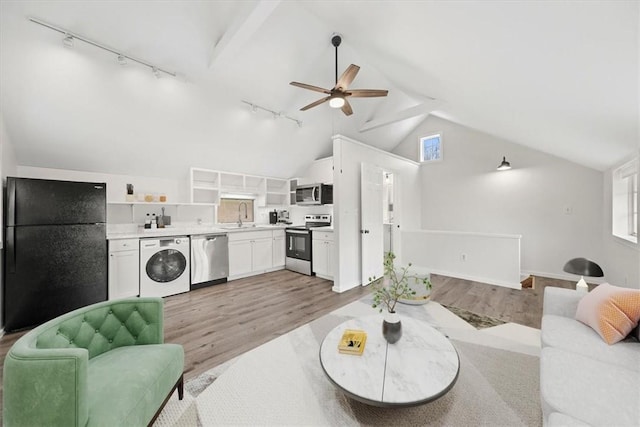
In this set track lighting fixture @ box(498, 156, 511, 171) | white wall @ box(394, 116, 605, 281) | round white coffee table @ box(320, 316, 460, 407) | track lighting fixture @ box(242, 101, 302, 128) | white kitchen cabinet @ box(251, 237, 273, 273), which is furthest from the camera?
white kitchen cabinet @ box(251, 237, 273, 273)

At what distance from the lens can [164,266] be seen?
361cm

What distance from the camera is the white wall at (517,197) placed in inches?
170

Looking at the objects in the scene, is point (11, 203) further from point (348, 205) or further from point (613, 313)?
point (613, 313)

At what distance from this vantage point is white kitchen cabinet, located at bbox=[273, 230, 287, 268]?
5.10m

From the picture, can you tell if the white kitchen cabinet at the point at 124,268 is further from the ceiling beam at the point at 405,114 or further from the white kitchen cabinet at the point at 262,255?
the ceiling beam at the point at 405,114

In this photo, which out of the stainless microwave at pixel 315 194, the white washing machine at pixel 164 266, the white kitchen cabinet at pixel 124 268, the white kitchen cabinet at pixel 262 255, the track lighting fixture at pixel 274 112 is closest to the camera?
the white kitchen cabinet at pixel 124 268

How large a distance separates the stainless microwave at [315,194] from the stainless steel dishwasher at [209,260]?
1.74 m

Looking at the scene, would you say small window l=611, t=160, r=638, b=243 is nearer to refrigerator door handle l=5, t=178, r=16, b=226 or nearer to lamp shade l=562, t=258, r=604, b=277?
lamp shade l=562, t=258, r=604, b=277

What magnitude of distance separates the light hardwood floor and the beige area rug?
0.94 ft

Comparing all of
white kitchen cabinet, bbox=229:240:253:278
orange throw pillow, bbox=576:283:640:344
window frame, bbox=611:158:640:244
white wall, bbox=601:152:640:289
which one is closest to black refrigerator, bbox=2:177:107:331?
white kitchen cabinet, bbox=229:240:253:278

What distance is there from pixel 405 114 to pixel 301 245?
3187 mm

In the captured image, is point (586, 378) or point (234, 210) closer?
point (586, 378)

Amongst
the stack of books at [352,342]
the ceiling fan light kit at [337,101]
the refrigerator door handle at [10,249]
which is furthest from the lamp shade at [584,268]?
the refrigerator door handle at [10,249]

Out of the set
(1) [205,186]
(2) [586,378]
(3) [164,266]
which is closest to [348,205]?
(1) [205,186]
